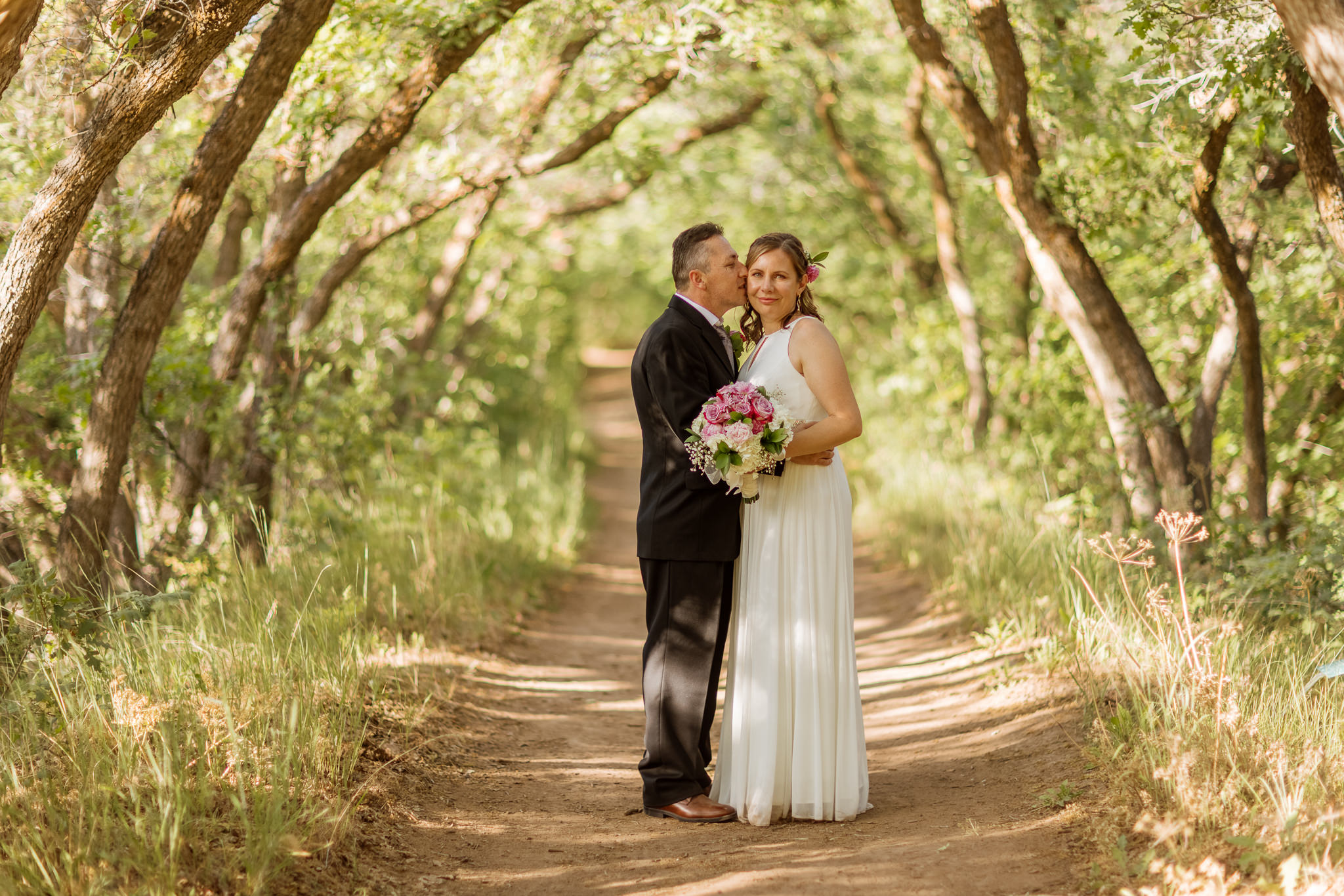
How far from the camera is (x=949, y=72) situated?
20.7ft

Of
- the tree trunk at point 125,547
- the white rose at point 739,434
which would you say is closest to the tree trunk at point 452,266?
the tree trunk at point 125,547

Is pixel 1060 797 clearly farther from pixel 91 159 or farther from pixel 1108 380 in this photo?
pixel 91 159

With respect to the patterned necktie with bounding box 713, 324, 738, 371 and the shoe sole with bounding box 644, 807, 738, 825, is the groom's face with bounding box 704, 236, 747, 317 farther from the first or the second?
the shoe sole with bounding box 644, 807, 738, 825

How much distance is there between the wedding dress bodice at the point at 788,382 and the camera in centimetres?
410

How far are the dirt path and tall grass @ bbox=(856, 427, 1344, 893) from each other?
0.82 ft

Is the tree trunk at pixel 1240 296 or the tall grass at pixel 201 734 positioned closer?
the tall grass at pixel 201 734

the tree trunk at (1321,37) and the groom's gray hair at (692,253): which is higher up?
the tree trunk at (1321,37)

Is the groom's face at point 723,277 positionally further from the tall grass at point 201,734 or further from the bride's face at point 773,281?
the tall grass at point 201,734

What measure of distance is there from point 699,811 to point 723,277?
81.3 inches

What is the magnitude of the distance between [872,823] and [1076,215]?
13.0ft

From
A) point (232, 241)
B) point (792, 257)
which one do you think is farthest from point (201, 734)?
point (232, 241)

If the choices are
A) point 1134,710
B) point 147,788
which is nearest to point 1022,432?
point 1134,710

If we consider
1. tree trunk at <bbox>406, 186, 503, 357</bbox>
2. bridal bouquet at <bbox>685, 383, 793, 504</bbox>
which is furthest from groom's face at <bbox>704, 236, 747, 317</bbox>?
tree trunk at <bbox>406, 186, 503, 357</bbox>

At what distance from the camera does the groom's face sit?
13.5ft
